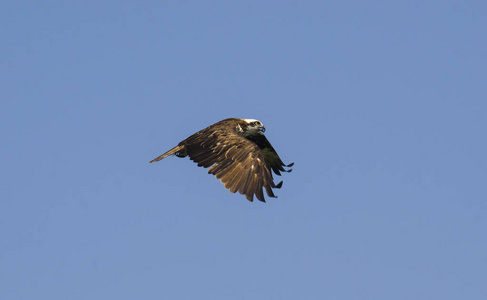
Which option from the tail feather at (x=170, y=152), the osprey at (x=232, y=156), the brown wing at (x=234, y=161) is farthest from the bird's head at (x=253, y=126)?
the tail feather at (x=170, y=152)

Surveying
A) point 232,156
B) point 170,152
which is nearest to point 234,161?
point 232,156

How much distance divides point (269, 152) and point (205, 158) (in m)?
4.31

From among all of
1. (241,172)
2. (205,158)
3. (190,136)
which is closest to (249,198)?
(241,172)

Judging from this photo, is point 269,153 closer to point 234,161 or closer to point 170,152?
point 170,152

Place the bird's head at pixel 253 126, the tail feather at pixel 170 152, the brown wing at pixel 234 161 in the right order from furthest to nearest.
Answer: the bird's head at pixel 253 126 → the tail feather at pixel 170 152 → the brown wing at pixel 234 161

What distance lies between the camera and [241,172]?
18000mm

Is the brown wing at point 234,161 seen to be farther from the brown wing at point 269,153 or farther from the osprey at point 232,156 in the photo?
the brown wing at point 269,153

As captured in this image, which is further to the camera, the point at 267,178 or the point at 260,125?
the point at 260,125

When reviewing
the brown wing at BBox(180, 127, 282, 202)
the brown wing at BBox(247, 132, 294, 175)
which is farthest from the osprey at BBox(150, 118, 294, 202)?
the brown wing at BBox(247, 132, 294, 175)

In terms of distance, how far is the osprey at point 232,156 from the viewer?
17.8 m

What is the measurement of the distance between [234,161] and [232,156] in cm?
22

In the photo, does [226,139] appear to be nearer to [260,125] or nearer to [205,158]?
[205,158]

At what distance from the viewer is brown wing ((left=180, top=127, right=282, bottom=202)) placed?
1773cm

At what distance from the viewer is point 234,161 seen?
18.3 meters
